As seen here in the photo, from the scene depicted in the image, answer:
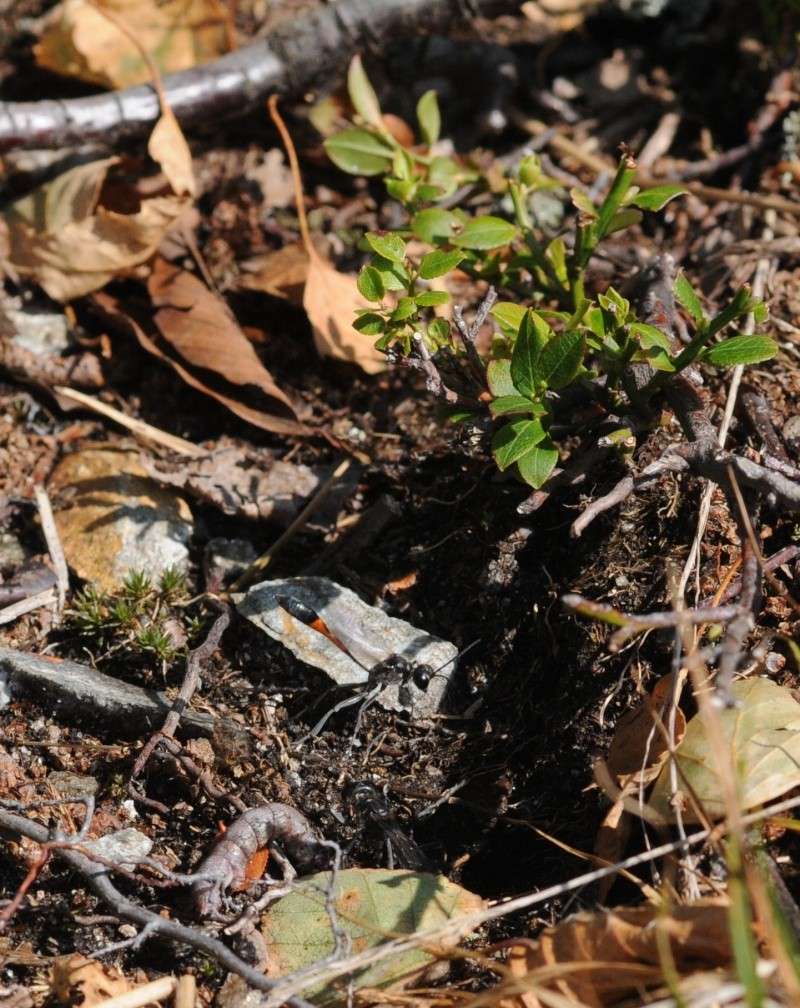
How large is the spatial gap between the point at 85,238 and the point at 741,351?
222 centimetres

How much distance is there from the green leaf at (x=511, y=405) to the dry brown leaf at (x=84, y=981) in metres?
1.49

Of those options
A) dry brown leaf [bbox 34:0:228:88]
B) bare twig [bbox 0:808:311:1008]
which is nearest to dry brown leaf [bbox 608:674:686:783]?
bare twig [bbox 0:808:311:1008]

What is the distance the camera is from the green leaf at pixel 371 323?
8.34ft

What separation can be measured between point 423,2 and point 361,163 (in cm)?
108

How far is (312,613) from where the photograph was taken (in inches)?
109

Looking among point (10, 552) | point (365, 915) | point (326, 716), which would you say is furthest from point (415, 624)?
point (10, 552)

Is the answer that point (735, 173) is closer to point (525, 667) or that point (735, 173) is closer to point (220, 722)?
point (525, 667)

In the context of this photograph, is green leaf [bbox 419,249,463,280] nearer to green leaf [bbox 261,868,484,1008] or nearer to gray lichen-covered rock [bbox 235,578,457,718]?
gray lichen-covered rock [bbox 235,578,457,718]

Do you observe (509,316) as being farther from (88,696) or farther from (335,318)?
(88,696)

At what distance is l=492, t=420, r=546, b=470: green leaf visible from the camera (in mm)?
2420

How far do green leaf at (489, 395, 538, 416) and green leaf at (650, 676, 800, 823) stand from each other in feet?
2.59

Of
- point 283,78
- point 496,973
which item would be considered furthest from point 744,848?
point 283,78

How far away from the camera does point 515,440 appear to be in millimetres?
2449

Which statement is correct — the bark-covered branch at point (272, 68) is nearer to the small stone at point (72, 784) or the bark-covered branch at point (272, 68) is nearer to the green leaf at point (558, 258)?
the green leaf at point (558, 258)
